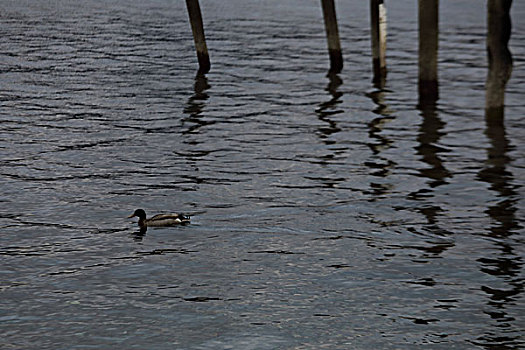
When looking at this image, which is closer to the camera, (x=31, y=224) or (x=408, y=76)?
(x=31, y=224)

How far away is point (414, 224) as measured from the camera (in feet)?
39.3

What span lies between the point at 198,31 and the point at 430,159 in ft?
32.9

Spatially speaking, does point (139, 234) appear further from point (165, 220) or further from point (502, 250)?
point (502, 250)

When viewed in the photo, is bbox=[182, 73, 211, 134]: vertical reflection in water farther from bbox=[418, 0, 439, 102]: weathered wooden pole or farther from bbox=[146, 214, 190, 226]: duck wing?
bbox=[146, 214, 190, 226]: duck wing

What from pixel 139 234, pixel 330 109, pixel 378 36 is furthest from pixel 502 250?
pixel 378 36

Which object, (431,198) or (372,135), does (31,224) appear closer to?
(431,198)

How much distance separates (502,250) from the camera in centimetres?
1096

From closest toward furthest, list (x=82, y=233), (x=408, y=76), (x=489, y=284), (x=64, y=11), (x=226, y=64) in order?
(x=489, y=284)
(x=82, y=233)
(x=408, y=76)
(x=226, y=64)
(x=64, y=11)

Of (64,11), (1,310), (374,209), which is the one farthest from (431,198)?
(64,11)

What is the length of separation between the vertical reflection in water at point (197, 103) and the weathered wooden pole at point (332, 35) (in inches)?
128

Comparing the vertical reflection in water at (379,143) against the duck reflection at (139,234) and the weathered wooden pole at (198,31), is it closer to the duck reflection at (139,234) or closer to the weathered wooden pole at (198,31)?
the duck reflection at (139,234)

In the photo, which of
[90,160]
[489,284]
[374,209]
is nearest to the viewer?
[489,284]

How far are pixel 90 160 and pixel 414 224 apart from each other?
229 inches

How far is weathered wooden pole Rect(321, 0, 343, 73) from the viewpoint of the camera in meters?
23.7
